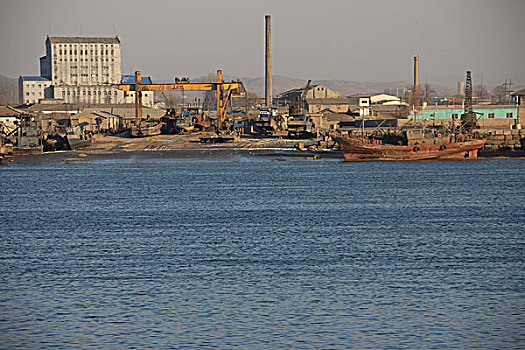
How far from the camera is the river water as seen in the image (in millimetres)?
16406

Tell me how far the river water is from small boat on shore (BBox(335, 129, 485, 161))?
24214mm

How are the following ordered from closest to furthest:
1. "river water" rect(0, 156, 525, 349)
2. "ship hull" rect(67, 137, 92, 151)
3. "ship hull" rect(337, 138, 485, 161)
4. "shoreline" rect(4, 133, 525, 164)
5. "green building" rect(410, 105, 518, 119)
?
"river water" rect(0, 156, 525, 349) → "ship hull" rect(337, 138, 485, 161) → "shoreline" rect(4, 133, 525, 164) → "ship hull" rect(67, 137, 92, 151) → "green building" rect(410, 105, 518, 119)

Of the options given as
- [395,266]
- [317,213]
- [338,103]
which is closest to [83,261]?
[395,266]

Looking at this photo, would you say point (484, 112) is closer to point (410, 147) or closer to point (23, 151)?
point (410, 147)

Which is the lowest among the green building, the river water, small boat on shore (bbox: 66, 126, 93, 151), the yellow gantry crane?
the river water

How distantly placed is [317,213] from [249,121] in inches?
2706

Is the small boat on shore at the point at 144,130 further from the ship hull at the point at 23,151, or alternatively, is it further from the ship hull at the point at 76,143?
the ship hull at the point at 23,151

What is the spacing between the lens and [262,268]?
22.6 meters

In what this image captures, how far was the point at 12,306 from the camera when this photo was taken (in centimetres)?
1850

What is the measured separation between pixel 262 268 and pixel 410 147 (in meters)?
50.5

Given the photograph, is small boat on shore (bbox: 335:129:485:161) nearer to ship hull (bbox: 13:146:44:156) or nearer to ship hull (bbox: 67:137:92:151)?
ship hull (bbox: 67:137:92:151)

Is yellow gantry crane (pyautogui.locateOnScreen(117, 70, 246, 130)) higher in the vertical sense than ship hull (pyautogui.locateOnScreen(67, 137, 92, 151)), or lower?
higher

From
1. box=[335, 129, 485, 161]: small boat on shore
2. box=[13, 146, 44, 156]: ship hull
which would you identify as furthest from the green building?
box=[13, 146, 44, 156]: ship hull

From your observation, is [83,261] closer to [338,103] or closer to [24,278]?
[24,278]
